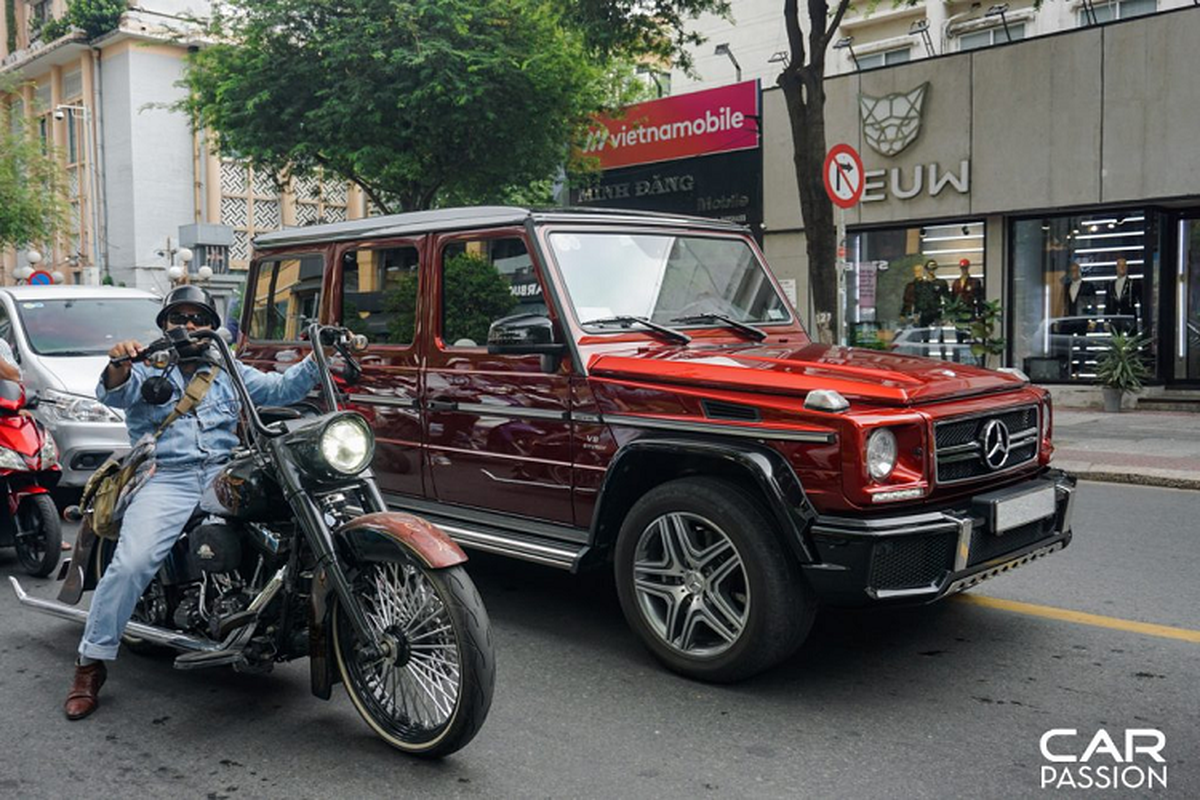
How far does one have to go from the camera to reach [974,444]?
14.2ft

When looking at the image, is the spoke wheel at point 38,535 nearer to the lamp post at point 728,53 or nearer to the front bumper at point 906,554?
the front bumper at point 906,554

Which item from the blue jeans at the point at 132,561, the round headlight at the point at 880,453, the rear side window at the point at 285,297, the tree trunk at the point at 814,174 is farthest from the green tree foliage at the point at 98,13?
the round headlight at the point at 880,453

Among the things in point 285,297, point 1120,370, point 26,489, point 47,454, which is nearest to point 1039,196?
point 1120,370

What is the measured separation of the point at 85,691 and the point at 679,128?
1806cm

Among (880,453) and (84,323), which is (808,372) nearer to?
(880,453)

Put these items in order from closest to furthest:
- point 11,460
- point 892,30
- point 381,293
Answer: point 381,293 → point 11,460 → point 892,30

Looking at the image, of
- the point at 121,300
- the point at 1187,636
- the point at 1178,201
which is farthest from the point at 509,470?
the point at 1178,201

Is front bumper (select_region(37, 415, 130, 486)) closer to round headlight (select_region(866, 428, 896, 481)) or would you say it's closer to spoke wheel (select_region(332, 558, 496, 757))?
spoke wheel (select_region(332, 558, 496, 757))

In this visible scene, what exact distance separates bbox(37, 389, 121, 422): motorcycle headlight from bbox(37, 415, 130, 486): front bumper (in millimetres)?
43

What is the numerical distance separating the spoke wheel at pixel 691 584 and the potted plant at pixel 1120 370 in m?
12.6

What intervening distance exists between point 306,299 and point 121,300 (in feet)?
13.9

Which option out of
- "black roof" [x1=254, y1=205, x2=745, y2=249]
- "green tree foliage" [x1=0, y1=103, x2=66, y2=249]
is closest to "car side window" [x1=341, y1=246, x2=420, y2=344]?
"black roof" [x1=254, y1=205, x2=745, y2=249]

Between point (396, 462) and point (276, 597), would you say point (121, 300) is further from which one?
point (276, 597)

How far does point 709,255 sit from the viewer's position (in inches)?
230
